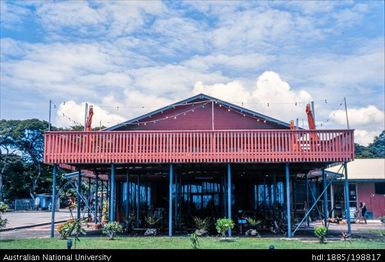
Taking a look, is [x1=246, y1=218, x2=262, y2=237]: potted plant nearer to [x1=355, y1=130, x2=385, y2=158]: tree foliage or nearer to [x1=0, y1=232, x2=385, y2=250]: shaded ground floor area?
[x1=0, y1=232, x2=385, y2=250]: shaded ground floor area

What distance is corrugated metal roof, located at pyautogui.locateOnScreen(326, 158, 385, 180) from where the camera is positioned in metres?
36.6

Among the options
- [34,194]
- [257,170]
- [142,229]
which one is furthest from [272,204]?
[34,194]

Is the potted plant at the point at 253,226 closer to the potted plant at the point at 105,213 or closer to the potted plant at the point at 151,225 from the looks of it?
the potted plant at the point at 151,225

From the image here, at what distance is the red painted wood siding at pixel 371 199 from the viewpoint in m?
36.7

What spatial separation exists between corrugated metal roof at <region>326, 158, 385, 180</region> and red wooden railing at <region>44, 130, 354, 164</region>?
584 inches

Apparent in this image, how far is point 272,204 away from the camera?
28.6 m

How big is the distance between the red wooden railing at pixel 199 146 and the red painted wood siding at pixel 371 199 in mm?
17467

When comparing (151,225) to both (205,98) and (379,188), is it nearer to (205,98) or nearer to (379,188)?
(205,98)

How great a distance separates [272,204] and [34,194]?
1789 inches

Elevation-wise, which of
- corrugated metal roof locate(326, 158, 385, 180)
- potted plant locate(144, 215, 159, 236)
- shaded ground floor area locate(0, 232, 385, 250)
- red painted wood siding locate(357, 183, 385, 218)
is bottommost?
shaded ground floor area locate(0, 232, 385, 250)

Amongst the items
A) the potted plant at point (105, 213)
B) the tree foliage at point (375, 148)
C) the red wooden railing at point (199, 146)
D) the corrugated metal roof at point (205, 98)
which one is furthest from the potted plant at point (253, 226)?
the tree foliage at point (375, 148)

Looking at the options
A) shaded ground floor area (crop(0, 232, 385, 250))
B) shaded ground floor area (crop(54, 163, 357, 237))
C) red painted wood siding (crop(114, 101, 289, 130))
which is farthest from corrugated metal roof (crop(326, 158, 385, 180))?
shaded ground floor area (crop(0, 232, 385, 250))

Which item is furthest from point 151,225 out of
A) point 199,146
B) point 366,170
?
point 366,170
